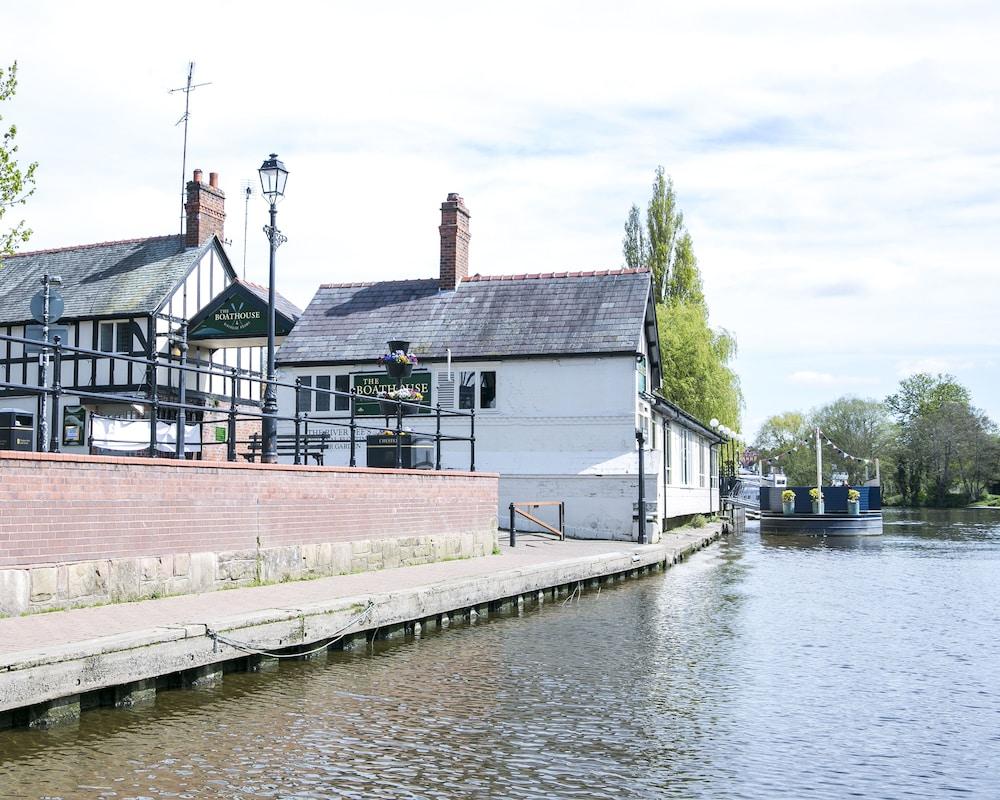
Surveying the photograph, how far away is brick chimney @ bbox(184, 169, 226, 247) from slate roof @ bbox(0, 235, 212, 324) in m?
0.37

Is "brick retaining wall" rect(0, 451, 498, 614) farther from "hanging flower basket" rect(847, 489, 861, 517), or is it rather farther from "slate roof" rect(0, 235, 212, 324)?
"hanging flower basket" rect(847, 489, 861, 517)

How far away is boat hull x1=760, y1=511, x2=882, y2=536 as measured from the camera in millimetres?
38562

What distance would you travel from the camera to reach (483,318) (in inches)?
1128

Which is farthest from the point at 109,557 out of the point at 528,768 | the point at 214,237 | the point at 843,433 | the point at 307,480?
the point at 843,433

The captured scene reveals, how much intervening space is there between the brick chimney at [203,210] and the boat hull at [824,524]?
2232 centimetres

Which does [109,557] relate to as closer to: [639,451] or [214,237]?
[639,451]

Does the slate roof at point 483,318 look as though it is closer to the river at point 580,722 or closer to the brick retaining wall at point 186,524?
the brick retaining wall at point 186,524

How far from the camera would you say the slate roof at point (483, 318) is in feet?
89.4

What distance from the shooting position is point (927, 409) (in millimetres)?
105250

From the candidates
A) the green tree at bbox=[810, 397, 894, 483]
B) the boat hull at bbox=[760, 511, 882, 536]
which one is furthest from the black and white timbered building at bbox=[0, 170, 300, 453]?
the green tree at bbox=[810, 397, 894, 483]

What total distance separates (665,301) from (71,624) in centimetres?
3845

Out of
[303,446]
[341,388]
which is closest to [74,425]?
[341,388]

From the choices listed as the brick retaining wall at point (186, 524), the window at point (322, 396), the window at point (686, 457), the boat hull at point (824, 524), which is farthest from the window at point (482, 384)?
the boat hull at point (824, 524)

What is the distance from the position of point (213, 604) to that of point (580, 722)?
4.33 meters
